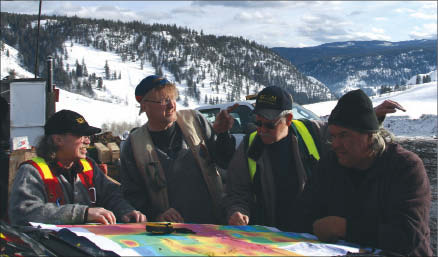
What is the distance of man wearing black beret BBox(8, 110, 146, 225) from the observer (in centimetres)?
302

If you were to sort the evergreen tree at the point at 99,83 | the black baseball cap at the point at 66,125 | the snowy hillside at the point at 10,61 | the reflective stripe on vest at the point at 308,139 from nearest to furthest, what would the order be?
1. the black baseball cap at the point at 66,125
2. the reflective stripe on vest at the point at 308,139
3. the snowy hillside at the point at 10,61
4. the evergreen tree at the point at 99,83

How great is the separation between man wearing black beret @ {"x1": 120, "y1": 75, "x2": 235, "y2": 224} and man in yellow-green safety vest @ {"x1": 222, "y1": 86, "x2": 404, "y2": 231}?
12.8 inches

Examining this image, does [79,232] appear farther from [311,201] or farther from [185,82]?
[185,82]

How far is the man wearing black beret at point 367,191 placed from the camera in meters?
2.45

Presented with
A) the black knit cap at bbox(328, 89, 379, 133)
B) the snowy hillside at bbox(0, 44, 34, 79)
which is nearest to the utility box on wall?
the black knit cap at bbox(328, 89, 379, 133)

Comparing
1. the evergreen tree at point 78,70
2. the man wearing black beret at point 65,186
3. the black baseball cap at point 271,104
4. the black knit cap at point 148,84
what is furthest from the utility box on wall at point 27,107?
the evergreen tree at point 78,70

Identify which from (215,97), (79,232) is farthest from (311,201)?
(215,97)

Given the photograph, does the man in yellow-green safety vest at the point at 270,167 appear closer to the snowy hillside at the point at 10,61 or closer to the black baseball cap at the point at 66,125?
the black baseball cap at the point at 66,125

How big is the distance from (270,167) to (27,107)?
10812 mm

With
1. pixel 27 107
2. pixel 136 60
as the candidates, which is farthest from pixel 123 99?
pixel 27 107

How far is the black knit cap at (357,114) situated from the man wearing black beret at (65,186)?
4.65 feet

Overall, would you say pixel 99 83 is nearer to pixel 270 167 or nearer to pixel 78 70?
pixel 78 70

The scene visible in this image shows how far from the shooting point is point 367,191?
2.69 m

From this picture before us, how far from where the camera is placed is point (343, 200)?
2775mm
